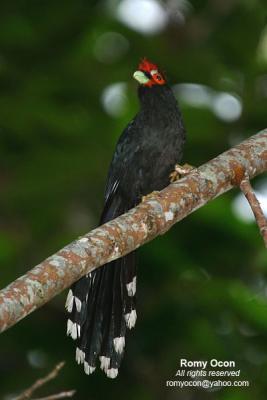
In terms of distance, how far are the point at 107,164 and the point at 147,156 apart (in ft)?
3.25

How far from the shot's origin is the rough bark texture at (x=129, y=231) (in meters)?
3.40

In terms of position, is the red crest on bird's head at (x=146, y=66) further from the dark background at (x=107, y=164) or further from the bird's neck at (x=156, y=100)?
the dark background at (x=107, y=164)

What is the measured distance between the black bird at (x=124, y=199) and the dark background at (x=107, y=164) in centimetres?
52

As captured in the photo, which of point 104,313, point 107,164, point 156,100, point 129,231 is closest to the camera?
point 129,231

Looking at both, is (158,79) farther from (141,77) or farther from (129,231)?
(129,231)

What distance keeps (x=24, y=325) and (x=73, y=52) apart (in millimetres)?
2313

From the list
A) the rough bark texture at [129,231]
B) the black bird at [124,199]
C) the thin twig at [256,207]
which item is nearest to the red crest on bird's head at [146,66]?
the black bird at [124,199]

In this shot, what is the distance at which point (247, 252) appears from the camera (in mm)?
6348

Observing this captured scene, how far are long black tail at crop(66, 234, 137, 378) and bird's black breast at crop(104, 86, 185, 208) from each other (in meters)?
0.56

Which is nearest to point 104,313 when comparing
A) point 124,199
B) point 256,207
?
point 124,199

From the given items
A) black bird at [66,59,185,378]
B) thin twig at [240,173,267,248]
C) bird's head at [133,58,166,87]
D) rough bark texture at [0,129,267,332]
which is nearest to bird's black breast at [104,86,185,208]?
black bird at [66,59,185,378]

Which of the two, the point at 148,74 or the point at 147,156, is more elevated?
the point at 148,74

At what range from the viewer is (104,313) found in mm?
5117

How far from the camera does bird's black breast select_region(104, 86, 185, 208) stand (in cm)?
565
